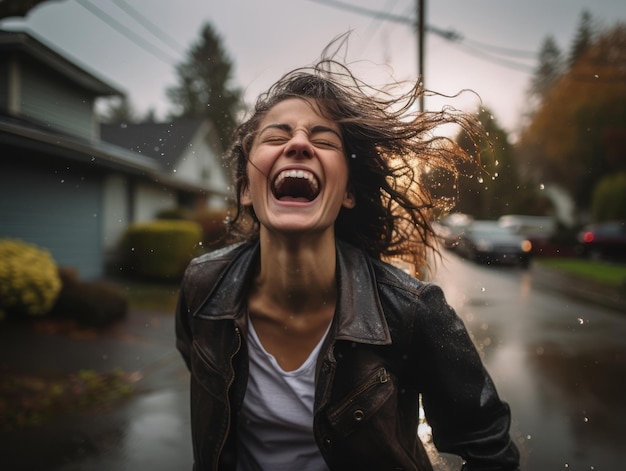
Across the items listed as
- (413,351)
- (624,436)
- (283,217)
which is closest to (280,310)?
(283,217)

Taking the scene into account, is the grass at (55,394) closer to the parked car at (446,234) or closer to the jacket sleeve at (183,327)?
the jacket sleeve at (183,327)

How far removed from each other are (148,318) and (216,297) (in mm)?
7738

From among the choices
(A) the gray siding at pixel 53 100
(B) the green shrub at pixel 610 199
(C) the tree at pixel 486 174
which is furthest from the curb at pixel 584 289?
(A) the gray siding at pixel 53 100

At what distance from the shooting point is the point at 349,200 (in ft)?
6.39

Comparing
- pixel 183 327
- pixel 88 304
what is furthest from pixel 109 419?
pixel 88 304

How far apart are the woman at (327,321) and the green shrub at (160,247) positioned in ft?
38.1

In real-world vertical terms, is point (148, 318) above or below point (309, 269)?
below

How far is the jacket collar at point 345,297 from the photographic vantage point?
164 cm

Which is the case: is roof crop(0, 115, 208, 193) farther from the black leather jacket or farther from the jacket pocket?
the jacket pocket

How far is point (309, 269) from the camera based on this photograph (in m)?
1.84

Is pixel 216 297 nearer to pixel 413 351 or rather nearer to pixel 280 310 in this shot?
pixel 280 310

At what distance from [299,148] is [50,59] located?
384 inches

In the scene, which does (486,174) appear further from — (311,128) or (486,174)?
(311,128)

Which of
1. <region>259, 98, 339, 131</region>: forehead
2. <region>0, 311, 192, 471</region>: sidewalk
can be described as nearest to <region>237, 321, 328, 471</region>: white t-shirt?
<region>259, 98, 339, 131</region>: forehead
